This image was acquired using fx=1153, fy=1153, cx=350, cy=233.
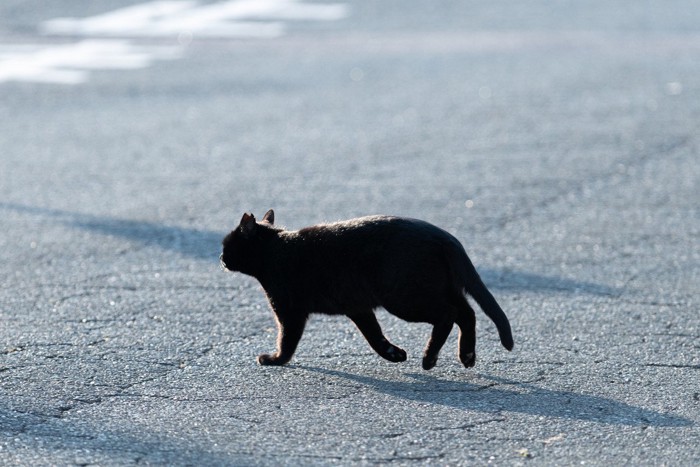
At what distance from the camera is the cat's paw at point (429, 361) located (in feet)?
16.2

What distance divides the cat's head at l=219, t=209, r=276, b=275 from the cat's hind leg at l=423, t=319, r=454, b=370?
864 mm

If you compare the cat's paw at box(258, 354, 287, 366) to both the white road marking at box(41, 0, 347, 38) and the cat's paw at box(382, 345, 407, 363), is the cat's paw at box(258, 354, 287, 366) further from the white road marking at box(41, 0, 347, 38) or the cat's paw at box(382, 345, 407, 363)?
the white road marking at box(41, 0, 347, 38)

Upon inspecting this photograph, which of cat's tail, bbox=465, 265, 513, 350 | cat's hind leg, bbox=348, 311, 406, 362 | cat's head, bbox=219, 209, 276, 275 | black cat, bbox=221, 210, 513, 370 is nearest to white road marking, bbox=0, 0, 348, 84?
cat's head, bbox=219, 209, 276, 275

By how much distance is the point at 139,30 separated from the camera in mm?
18547

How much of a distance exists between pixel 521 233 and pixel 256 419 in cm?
357

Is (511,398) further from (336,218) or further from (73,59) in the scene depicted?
(73,59)

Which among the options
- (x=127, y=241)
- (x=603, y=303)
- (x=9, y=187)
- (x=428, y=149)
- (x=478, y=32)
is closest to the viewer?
(x=603, y=303)

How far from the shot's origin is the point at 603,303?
6055mm

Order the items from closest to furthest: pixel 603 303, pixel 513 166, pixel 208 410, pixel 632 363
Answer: pixel 208 410, pixel 632 363, pixel 603 303, pixel 513 166

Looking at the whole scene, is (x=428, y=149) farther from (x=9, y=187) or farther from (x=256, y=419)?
(x=256, y=419)

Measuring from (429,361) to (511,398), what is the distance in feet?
1.48

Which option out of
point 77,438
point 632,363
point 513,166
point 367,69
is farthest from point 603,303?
point 367,69

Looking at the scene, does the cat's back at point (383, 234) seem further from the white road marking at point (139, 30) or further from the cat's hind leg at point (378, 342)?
the white road marking at point (139, 30)

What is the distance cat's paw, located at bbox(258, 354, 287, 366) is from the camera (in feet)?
16.5
